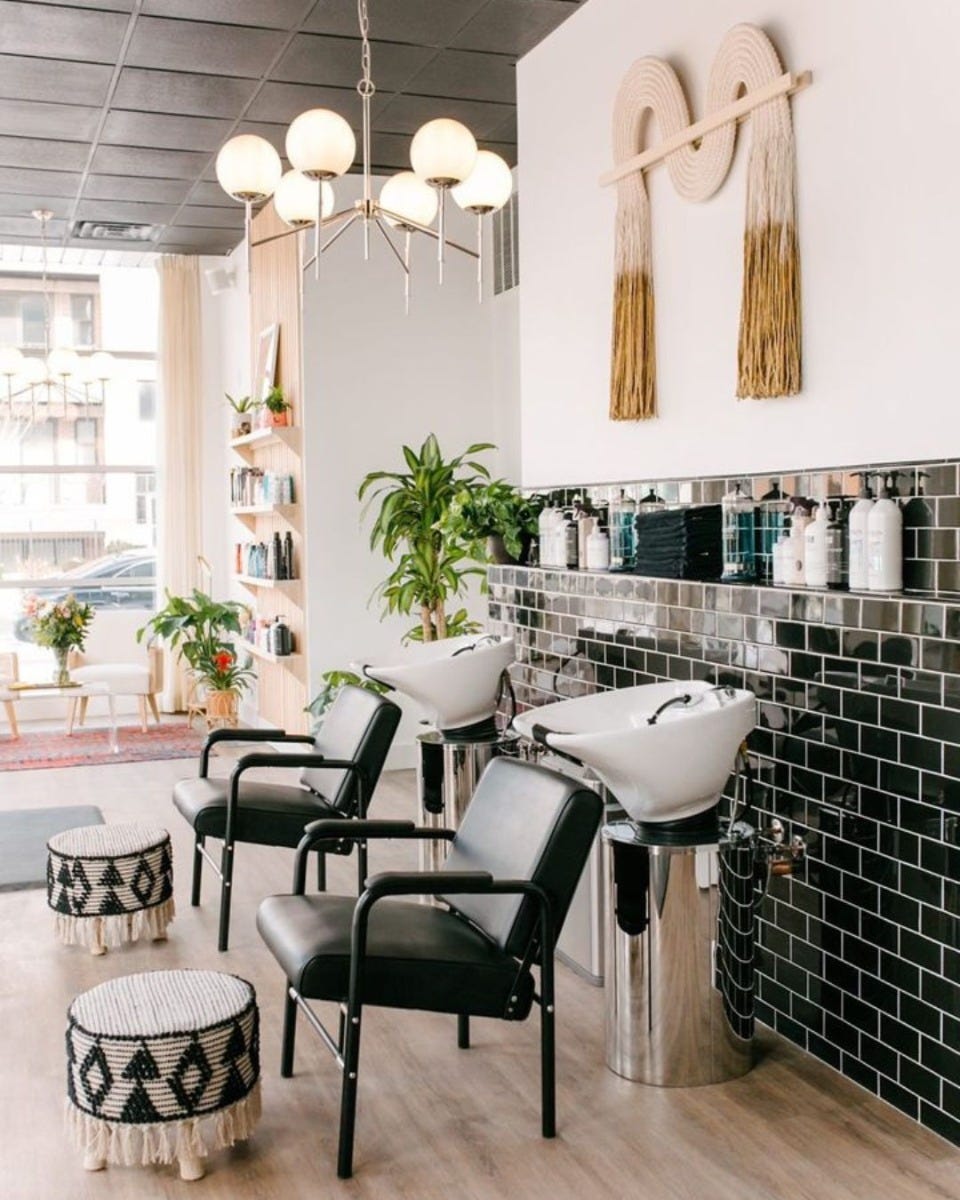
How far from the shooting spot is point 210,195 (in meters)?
7.68

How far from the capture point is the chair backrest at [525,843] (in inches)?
117

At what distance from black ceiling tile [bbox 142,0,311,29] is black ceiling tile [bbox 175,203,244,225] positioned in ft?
10.0

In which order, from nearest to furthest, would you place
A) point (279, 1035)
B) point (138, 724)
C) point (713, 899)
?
point (713, 899) < point (279, 1035) < point (138, 724)

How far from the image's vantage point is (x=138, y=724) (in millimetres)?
9336

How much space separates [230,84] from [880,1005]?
4.56m

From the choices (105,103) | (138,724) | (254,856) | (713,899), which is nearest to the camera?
(713,899)

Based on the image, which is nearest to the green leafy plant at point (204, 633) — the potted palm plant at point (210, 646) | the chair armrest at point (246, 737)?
the potted palm plant at point (210, 646)

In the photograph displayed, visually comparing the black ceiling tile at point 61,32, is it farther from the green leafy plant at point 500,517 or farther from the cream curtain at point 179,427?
the cream curtain at point 179,427

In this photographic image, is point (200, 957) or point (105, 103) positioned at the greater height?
point (105, 103)

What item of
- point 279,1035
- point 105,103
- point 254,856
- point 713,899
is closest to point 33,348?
point 105,103

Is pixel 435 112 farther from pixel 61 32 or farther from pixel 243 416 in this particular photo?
pixel 243 416

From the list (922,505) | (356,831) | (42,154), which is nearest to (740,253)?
(922,505)

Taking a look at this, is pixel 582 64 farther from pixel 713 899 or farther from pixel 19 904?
pixel 19 904

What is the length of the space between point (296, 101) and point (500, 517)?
2260mm
